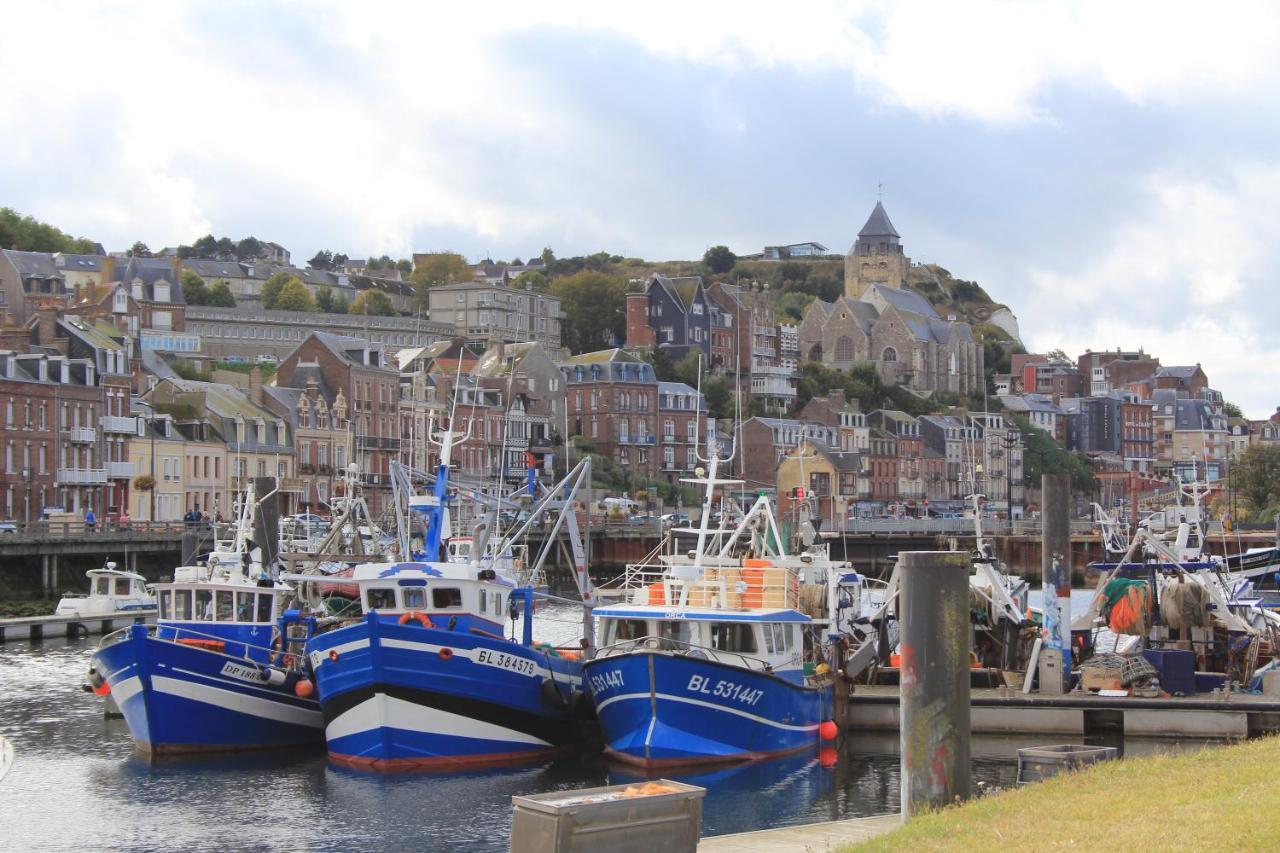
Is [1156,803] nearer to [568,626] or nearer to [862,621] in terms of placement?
[862,621]

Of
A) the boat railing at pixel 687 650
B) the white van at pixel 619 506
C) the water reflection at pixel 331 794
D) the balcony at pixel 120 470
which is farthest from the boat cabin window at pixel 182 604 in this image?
the white van at pixel 619 506

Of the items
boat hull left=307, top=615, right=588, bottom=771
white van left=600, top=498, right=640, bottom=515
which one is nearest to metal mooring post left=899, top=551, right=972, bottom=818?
boat hull left=307, top=615, right=588, bottom=771

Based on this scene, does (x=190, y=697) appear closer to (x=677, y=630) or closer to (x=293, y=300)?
(x=677, y=630)

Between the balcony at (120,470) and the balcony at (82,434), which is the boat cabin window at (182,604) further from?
the balcony at (120,470)

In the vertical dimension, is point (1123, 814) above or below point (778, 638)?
below

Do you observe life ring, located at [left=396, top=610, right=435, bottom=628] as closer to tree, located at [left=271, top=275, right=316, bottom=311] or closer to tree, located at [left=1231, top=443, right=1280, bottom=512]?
tree, located at [left=1231, top=443, right=1280, bottom=512]

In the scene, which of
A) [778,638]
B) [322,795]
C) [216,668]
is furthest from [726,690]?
[216,668]

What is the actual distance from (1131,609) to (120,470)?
6828 centimetres

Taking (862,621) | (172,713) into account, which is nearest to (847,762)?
(862,621)

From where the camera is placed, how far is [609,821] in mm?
19141

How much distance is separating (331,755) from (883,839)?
19480mm

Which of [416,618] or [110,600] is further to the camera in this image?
[110,600]

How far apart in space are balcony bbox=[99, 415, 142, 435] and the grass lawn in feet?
266

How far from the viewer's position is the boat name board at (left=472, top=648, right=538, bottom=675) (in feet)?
125
